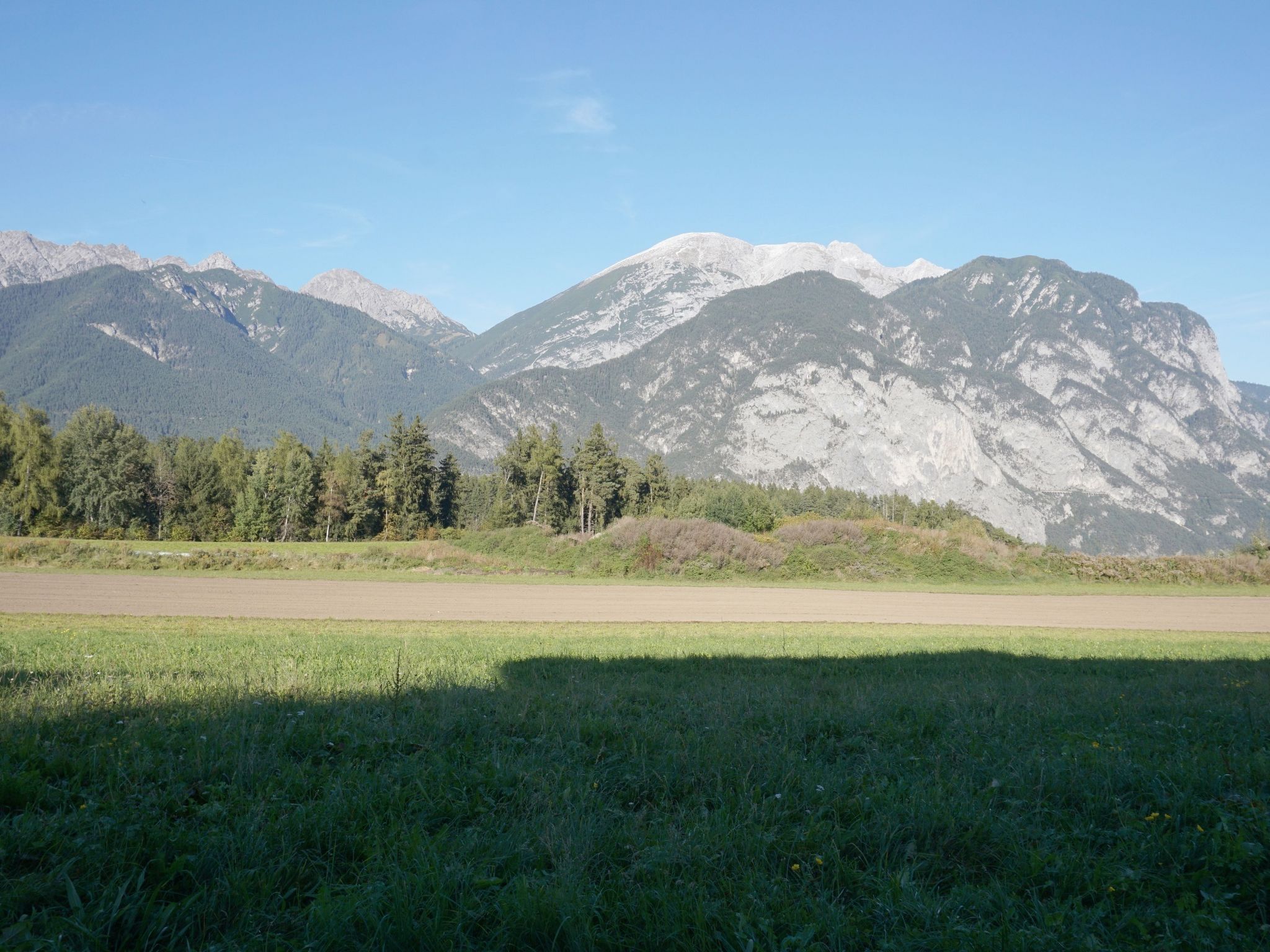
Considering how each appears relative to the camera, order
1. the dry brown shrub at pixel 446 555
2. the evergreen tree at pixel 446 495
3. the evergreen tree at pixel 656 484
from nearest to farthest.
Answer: the dry brown shrub at pixel 446 555
the evergreen tree at pixel 446 495
the evergreen tree at pixel 656 484

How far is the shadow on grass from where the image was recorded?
308 centimetres

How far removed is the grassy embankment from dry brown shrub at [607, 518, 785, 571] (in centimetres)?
6

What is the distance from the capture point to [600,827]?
3.91m

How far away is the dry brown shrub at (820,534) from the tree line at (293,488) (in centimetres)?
1635

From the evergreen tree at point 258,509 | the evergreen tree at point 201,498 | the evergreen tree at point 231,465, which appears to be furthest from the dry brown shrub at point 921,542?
the evergreen tree at point 231,465

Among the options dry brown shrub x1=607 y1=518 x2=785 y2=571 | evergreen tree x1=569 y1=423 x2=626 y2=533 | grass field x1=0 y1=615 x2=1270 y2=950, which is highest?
evergreen tree x1=569 y1=423 x2=626 y2=533

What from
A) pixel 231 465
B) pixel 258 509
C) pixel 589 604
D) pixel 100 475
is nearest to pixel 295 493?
A: pixel 258 509

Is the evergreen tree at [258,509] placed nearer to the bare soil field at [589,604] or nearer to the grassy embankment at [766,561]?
the grassy embankment at [766,561]

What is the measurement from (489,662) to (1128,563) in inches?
1831

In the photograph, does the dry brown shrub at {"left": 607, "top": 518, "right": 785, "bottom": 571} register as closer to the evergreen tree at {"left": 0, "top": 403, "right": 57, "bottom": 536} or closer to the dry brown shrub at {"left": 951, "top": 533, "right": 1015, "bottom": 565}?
the dry brown shrub at {"left": 951, "top": 533, "right": 1015, "bottom": 565}

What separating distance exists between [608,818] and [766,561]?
39722mm

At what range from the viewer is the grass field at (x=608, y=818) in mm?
3092

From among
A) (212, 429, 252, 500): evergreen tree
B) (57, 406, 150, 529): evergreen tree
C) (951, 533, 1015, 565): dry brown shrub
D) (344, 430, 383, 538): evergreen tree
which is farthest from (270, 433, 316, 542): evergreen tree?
(951, 533, 1015, 565): dry brown shrub

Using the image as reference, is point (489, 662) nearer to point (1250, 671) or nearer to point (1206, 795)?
point (1206, 795)
